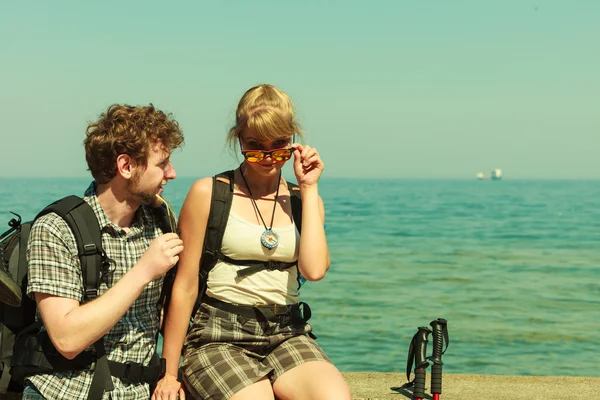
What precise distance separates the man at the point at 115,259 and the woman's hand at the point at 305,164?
680mm

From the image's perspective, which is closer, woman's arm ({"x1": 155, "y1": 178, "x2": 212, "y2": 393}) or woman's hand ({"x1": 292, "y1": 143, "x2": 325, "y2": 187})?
woman's arm ({"x1": 155, "y1": 178, "x2": 212, "y2": 393})

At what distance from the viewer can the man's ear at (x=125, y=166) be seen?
3.16 metres

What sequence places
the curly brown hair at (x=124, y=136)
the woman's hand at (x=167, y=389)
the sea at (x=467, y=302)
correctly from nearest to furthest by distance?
1. the curly brown hair at (x=124, y=136)
2. the woman's hand at (x=167, y=389)
3. the sea at (x=467, y=302)

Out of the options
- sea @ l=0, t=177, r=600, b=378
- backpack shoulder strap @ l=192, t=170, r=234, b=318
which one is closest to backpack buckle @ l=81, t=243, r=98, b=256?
backpack shoulder strap @ l=192, t=170, r=234, b=318

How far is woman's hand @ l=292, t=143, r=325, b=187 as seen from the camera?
3750mm

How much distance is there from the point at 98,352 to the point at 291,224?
1.19 meters

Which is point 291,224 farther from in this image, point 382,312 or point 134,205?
point 382,312

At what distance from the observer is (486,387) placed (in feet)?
14.9

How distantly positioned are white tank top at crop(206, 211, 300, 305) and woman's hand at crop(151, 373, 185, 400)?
442mm

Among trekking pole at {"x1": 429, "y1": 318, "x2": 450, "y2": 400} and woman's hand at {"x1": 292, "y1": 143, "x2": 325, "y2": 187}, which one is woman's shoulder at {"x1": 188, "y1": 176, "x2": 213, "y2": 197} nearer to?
woman's hand at {"x1": 292, "y1": 143, "x2": 325, "y2": 187}

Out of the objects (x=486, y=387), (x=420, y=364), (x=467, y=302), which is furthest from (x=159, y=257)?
(x=467, y=302)

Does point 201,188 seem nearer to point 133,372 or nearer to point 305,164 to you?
point 305,164

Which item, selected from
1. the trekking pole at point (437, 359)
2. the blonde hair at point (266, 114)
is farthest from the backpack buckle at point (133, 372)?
the trekking pole at point (437, 359)

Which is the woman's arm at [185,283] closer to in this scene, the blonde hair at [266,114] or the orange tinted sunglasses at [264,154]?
the orange tinted sunglasses at [264,154]
